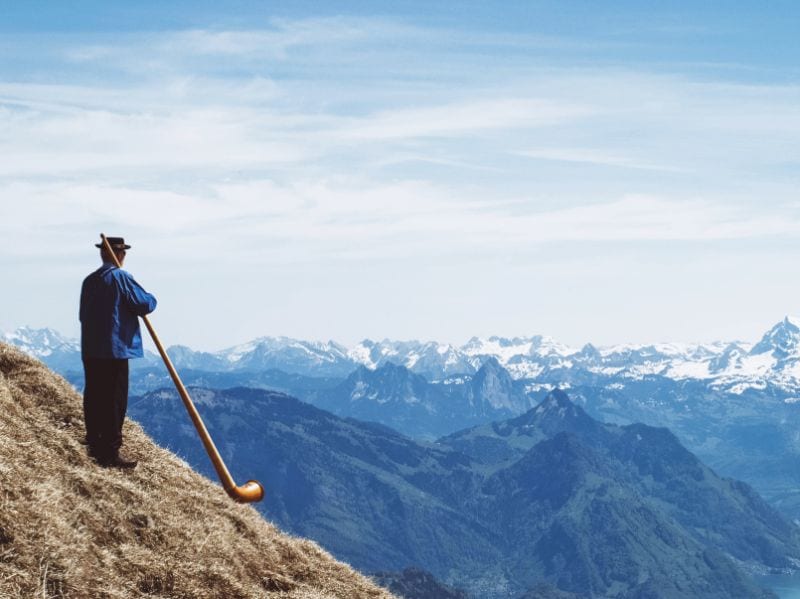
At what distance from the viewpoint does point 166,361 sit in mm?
22906

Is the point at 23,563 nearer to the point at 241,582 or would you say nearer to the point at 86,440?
the point at 241,582

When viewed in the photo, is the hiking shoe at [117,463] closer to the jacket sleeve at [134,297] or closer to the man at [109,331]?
the man at [109,331]

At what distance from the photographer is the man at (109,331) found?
20281 millimetres

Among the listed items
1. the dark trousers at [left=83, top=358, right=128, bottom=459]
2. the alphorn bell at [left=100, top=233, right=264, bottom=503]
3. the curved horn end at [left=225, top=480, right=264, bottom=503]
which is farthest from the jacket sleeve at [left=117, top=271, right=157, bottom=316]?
the curved horn end at [left=225, top=480, right=264, bottom=503]

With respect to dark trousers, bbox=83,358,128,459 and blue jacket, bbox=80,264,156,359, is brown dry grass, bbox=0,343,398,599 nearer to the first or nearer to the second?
dark trousers, bbox=83,358,128,459

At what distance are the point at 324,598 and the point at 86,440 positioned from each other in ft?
23.6

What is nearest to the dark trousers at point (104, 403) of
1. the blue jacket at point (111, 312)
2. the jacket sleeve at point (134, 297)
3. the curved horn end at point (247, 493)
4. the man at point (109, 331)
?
the man at point (109, 331)

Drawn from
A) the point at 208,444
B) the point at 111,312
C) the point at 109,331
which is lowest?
the point at 208,444

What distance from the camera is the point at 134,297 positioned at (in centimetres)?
2047

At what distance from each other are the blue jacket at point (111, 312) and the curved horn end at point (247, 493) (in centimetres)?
508

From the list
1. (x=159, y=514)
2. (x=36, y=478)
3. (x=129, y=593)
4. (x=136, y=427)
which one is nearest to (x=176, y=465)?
(x=136, y=427)

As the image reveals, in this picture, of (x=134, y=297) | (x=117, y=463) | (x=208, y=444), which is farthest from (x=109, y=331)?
(x=208, y=444)

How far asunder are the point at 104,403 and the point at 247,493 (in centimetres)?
503

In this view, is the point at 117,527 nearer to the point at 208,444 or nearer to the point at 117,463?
the point at 117,463
